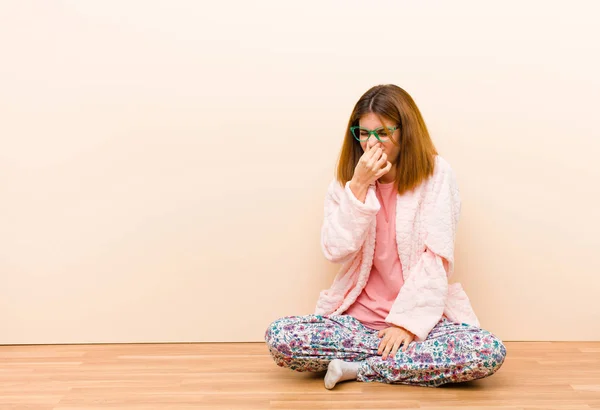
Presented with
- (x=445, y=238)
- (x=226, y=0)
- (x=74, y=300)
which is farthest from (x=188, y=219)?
(x=445, y=238)

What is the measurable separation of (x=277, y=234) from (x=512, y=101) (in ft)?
2.50

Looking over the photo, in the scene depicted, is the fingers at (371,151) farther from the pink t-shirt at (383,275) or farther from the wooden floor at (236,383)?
the wooden floor at (236,383)

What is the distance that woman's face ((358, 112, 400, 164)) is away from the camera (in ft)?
5.35

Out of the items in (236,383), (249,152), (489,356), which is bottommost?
(236,383)

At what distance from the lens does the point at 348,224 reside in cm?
161

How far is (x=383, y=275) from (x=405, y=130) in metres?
0.37

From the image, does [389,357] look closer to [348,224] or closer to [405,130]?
[348,224]

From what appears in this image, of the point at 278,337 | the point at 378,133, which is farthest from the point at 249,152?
the point at 278,337

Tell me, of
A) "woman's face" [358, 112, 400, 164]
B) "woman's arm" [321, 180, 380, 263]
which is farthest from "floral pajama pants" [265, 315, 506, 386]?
"woman's face" [358, 112, 400, 164]

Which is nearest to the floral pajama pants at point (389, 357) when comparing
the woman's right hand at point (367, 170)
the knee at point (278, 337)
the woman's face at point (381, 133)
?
the knee at point (278, 337)

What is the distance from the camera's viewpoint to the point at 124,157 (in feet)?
6.39

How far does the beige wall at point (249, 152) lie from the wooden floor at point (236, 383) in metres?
0.13

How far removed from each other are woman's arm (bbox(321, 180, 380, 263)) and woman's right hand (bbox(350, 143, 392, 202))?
2cm

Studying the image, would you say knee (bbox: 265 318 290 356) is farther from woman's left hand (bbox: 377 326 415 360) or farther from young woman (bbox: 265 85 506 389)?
woman's left hand (bbox: 377 326 415 360)
